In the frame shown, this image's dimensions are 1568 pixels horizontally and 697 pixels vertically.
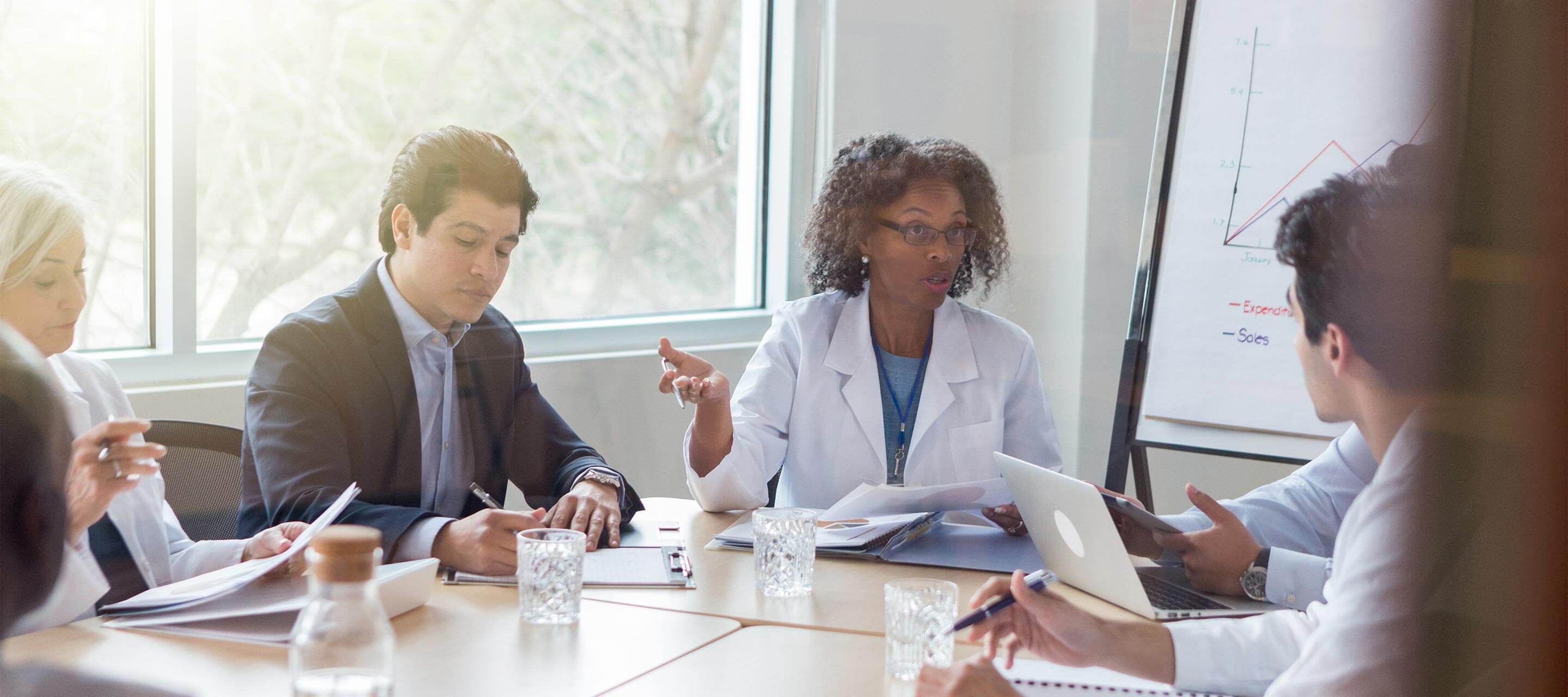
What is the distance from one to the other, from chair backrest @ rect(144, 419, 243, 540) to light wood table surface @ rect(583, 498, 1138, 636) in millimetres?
729

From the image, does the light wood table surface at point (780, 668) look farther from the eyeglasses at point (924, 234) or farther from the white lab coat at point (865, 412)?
the eyeglasses at point (924, 234)

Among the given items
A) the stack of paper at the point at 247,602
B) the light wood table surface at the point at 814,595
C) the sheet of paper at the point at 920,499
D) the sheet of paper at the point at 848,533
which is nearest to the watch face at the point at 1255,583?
the light wood table surface at the point at 814,595

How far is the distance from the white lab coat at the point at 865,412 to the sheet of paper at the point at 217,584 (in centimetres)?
98

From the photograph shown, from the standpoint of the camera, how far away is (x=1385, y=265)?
0.57m

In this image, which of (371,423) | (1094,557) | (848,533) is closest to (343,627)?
(1094,557)

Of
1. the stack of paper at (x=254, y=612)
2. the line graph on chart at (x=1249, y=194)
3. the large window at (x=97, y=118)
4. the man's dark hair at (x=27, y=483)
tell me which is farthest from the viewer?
the line graph on chart at (x=1249, y=194)

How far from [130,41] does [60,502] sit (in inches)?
70.4

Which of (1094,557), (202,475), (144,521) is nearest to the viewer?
(1094,557)

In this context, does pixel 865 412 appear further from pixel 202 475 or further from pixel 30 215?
pixel 30 215

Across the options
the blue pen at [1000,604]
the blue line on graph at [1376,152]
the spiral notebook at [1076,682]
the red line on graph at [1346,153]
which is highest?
the red line on graph at [1346,153]

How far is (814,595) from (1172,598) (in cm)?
43

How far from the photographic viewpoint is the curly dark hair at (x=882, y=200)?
2305 millimetres

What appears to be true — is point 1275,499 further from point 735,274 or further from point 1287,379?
point 735,274

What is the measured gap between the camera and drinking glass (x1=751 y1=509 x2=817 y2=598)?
4.41ft
